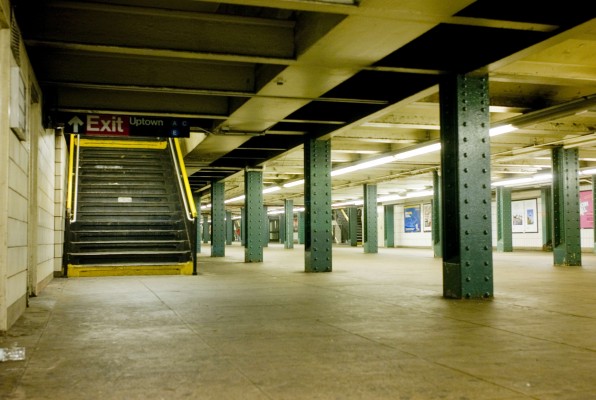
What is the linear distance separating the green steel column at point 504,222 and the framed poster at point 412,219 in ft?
38.8

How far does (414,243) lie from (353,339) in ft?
111

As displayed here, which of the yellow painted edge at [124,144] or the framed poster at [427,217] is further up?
the yellow painted edge at [124,144]

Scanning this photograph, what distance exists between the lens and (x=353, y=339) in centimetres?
465

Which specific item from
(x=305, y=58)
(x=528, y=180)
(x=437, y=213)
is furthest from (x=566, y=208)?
(x=305, y=58)

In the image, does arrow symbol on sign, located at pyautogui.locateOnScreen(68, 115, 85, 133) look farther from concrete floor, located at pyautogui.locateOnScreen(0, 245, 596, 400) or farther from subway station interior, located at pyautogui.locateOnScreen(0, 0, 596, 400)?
concrete floor, located at pyautogui.locateOnScreen(0, 245, 596, 400)

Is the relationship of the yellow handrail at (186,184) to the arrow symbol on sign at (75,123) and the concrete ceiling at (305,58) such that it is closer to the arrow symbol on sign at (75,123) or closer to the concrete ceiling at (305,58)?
the concrete ceiling at (305,58)

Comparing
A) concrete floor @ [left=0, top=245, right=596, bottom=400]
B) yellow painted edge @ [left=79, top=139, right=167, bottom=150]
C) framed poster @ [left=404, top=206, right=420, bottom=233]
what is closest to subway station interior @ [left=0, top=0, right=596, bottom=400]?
concrete floor @ [left=0, top=245, right=596, bottom=400]

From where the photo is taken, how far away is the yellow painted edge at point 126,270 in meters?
12.1

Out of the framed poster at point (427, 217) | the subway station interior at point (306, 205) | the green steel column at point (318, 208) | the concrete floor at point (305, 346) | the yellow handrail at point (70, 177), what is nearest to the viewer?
the concrete floor at point (305, 346)

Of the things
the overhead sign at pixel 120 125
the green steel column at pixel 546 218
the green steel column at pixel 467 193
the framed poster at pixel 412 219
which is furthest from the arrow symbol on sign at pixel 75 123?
the framed poster at pixel 412 219

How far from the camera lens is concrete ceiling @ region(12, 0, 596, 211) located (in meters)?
5.90

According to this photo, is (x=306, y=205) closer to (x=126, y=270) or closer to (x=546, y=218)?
(x=126, y=270)

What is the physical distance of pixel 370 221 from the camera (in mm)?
25953

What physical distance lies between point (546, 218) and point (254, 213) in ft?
52.0
